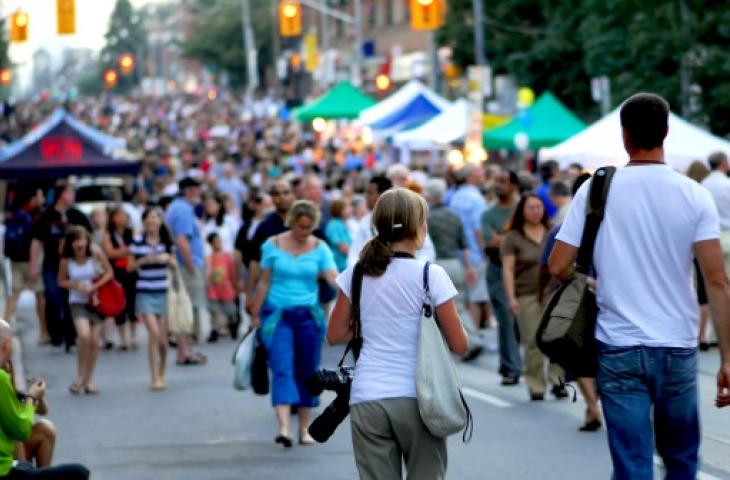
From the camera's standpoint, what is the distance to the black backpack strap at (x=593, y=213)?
5605 mm

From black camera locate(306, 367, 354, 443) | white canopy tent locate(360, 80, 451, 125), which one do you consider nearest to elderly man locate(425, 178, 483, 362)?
black camera locate(306, 367, 354, 443)

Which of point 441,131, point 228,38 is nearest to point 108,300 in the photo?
point 441,131

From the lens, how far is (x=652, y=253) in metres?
5.59

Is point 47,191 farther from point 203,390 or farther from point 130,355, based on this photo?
point 203,390

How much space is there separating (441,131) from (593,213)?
24.5 meters

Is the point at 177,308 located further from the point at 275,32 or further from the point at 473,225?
the point at 275,32

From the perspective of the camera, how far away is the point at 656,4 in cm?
Result: 2694

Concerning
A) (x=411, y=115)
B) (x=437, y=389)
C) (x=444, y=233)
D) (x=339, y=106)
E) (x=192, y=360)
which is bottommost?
(x=192, y=360)

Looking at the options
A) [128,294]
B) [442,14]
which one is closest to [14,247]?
[128,294]

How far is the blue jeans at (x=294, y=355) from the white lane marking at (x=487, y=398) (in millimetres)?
1802

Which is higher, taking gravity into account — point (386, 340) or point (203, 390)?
point (386, 340)

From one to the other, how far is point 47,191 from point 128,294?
245 inches

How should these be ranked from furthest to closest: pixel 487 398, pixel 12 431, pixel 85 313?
pixel 85 313
pixel 487 398
pixel 12 431

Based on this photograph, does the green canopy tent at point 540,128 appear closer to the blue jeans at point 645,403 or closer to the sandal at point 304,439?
the sandal at point 304,439
